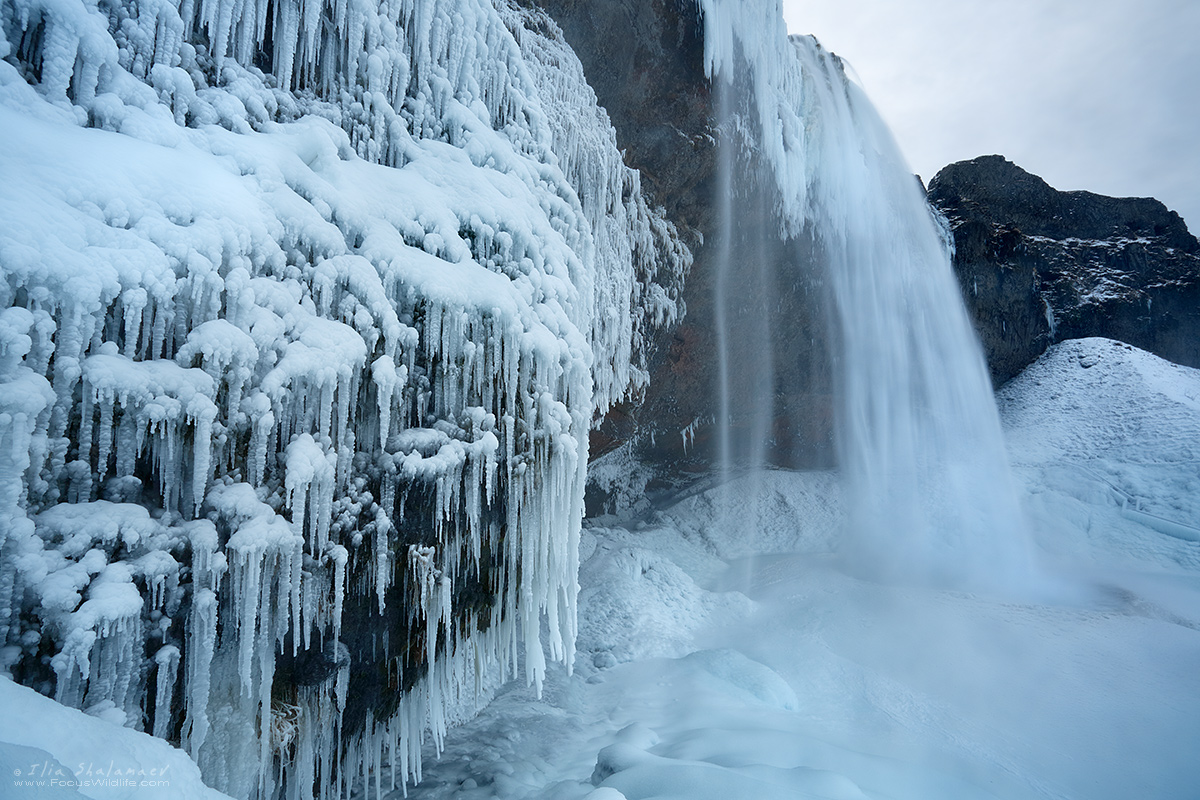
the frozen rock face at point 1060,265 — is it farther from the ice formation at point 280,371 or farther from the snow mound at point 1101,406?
the ice formation at point 280,371

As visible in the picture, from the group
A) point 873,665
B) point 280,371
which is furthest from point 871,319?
point 280,371

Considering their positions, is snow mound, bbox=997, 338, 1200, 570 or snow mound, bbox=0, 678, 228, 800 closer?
snow mound, bbox=0, 678, 228, 800

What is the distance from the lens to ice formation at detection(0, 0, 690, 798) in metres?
1.87

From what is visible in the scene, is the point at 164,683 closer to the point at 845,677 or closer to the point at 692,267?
the point at 845,677

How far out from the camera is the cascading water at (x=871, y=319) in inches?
310

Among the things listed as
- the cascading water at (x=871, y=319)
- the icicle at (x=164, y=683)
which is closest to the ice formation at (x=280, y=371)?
the icicle at (x=164, y=683)

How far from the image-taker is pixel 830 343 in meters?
11.1

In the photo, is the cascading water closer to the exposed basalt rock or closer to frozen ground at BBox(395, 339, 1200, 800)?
the exposed basalt rock

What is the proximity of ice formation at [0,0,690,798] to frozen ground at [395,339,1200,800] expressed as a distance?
136 cm

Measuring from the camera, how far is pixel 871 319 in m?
11.2

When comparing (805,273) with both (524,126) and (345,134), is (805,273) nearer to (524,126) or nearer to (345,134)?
(524,126)

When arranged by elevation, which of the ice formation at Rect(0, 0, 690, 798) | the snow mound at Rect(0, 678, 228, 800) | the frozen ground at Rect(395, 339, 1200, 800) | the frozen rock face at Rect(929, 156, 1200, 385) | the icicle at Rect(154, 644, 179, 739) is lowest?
the frozen ground at Rect(395, 339, 1200, 800)

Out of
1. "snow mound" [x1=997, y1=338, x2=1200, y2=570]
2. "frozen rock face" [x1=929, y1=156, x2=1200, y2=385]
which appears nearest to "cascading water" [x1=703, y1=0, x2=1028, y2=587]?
"snow mound" [x1=997, y1=338, x2=1200, y2=570]

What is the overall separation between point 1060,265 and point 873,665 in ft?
55.5
